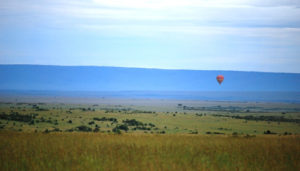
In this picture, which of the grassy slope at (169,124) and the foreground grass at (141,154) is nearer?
the foreground grass at (141,154)

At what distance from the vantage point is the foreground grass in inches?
464

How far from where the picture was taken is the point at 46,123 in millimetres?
37938

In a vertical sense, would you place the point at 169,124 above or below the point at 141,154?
below

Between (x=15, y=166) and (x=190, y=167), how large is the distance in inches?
181

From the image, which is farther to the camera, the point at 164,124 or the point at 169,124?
the point at 169,124

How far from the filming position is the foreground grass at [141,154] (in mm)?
11789

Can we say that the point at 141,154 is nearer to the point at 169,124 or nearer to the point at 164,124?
the point at 164,124

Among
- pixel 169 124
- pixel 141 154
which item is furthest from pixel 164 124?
pixel 141 154

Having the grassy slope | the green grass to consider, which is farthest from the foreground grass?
the grassy slope

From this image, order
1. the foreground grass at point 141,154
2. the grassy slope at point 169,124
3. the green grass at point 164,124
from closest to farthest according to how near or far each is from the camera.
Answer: the foreground grass at point 141,154 → the green grass at point 164,124 → the grassy slope at point 169,124

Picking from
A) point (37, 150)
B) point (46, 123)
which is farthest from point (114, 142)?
point (46, 123)

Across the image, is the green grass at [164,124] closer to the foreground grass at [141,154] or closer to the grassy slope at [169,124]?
the grassy slope at [169,124]

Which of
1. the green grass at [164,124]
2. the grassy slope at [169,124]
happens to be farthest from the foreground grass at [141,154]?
the grassy slope at [169,124]

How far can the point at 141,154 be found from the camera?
45.0 feet
